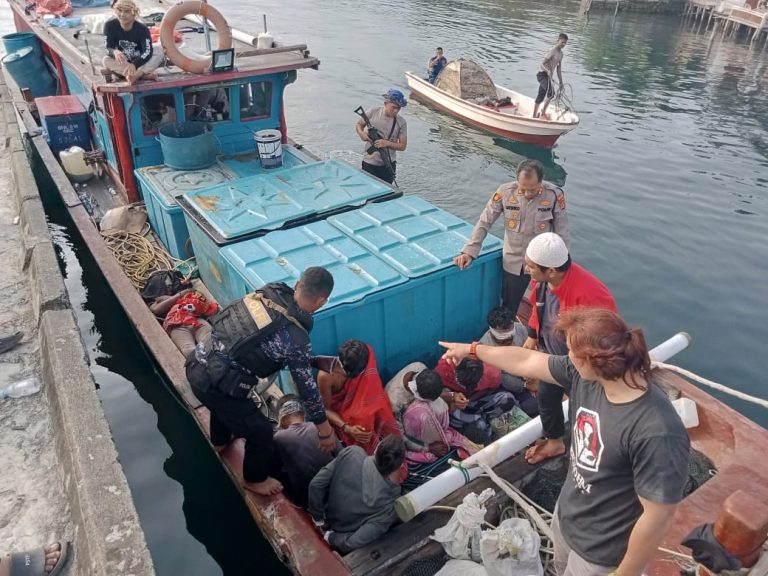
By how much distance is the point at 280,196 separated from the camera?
6445mm

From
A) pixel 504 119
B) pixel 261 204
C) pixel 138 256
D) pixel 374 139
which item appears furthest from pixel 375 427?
pixel 504 119

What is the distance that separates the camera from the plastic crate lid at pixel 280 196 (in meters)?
5.89

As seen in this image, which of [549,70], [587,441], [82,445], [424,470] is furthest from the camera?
[549,70]

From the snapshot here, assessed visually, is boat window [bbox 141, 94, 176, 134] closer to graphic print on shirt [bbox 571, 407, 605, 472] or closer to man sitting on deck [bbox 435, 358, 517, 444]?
man sitting on deck [bbox 435, 358, 517, 444]

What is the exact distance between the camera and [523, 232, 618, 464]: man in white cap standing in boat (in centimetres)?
385

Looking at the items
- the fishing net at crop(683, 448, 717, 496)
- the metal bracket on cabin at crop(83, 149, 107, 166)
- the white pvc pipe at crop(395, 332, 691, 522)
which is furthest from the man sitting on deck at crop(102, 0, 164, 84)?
the fishing net at crop(683, 448, 717, 496)

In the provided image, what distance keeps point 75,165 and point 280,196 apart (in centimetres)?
498

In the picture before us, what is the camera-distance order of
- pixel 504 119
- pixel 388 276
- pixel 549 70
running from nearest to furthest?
pixel 388 276, pixel 549 70, pixel 504 119

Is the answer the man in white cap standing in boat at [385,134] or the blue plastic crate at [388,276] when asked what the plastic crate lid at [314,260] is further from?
the man in white cap standing in boat at [385,134]

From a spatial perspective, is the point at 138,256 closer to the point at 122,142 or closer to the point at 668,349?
the point at 122,142

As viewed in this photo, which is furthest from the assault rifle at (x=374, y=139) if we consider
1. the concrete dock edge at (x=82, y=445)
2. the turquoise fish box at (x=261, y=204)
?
the concrete dock edge at (x=82, y=445)

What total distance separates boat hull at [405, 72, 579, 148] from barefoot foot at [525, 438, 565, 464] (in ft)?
39.5

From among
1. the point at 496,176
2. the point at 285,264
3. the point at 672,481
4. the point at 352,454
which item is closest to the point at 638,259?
the point at 496,176

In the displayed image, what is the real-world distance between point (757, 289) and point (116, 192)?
1087 centimetres
